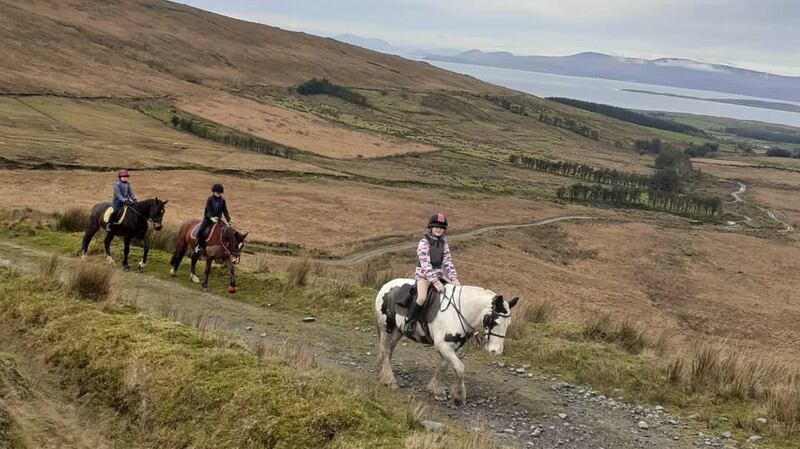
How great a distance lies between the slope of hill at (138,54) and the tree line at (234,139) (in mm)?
22105

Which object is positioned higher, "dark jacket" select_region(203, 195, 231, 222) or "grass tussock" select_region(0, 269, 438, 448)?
"dark jacket" select_region(203, 195, 231, 222)

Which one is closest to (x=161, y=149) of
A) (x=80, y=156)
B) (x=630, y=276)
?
(x=80, y=156)

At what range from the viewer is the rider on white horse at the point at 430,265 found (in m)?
9.55

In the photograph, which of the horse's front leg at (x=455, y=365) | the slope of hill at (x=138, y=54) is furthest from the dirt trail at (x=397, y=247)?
the slope of hill at (x=138, y=54)

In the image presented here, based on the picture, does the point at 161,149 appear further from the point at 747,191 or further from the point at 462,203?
the point at 747,191

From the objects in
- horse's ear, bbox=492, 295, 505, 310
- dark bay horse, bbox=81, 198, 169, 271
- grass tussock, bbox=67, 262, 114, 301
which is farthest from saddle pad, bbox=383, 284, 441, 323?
dark bay horse, bbox=81, 198, 169, 271

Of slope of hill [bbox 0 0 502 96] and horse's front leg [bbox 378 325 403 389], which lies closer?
horse's front leg [bbox 378 325 403 389]

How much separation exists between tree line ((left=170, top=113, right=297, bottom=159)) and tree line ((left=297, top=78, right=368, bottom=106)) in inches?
2547

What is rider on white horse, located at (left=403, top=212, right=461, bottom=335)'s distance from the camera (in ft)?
Answer: 31.3

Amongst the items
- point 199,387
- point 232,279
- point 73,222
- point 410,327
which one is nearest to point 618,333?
point 410,327

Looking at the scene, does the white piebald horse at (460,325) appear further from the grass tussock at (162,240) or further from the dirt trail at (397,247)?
the dirt trail at (397,247)

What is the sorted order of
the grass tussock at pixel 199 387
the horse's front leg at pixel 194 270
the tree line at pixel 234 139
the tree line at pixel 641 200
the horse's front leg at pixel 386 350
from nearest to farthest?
the grass tussock at pixel 199 387, the horse's front leg at pixel 386 350, the horse's front leg at pixel 194 270, the tree line at pixel 641 200, the tree line at pixel 234 139

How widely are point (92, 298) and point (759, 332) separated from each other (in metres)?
34.7

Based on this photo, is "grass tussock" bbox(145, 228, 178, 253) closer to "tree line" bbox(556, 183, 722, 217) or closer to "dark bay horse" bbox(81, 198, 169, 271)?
"dark bay horse" bbox(81, 198, 169, 271)
